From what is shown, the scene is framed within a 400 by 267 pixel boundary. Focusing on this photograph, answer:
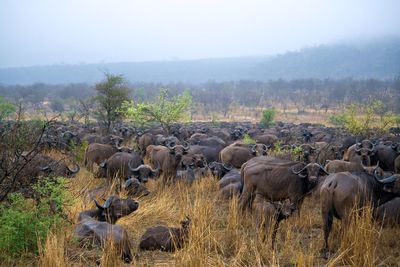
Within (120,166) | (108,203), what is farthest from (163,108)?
(108,203)

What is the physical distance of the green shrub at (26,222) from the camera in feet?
19.5

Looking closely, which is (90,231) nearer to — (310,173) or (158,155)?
(310,173)

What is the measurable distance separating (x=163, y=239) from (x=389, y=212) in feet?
14.5

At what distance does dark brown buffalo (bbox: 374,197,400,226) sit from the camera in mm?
8266

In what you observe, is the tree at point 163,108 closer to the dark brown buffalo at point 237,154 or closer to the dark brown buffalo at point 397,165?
the dark brown buffalo at point 237,154

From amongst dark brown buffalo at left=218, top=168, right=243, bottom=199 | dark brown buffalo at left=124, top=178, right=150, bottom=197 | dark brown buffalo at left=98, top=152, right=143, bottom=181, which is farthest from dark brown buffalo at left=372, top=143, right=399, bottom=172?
dark brown buffalo at left=124, top=178, right=150, bottom=197

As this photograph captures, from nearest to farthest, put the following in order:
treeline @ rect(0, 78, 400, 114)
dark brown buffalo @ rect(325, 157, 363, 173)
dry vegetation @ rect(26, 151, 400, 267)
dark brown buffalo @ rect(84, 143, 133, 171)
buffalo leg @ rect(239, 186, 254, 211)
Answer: dry vegetation @ rect(26, 151, 400, 267) < buffalo leg @ rect(239, 186, 254, 211) < dark brown buffalo @ rect(325, 157, 363, 173) < dark brown buffalo @ rect(84, 143, 133, 171) < treeline @ rect(0, 78, 400, 114)

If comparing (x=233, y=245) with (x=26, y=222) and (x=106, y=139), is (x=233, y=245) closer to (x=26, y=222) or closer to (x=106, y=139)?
(x=26, y=222)

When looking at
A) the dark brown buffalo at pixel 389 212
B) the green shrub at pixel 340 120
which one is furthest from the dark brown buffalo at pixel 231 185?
the green shrub at pixel 340 120

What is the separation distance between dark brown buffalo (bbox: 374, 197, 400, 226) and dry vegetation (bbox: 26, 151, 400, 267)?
28 centimetres

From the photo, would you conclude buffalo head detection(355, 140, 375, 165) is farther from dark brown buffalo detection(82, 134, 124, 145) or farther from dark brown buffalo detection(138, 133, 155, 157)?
dark brown buffalo detection(82, 134, 124, 145)

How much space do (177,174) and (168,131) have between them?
10.8 m

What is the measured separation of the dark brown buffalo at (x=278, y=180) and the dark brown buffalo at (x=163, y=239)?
2.26 meters

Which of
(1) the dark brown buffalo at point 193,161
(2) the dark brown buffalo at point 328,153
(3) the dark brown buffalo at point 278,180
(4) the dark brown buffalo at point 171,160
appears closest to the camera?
(3) the dark brown buffalo at point 278,180
